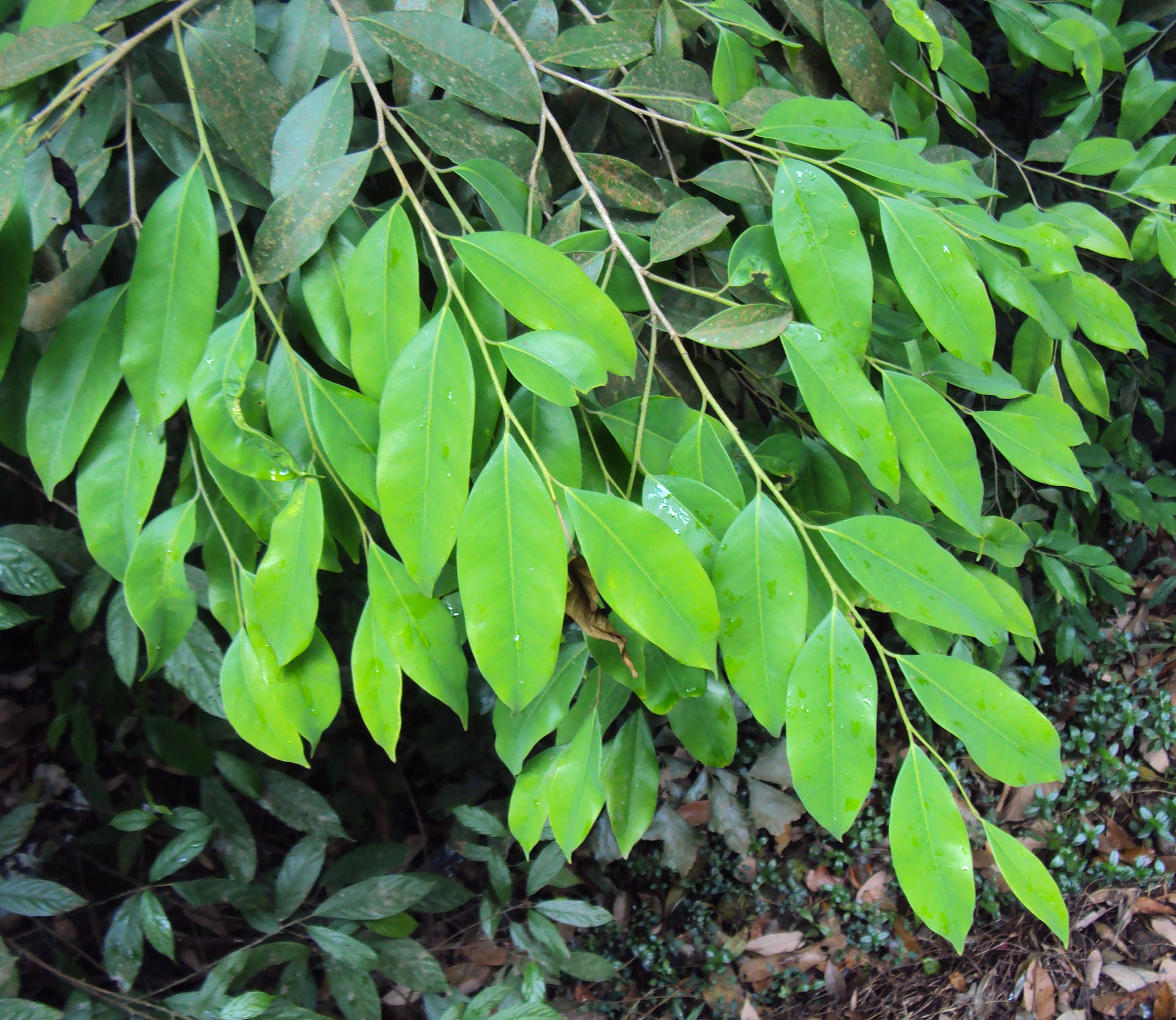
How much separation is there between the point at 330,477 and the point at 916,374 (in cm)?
58

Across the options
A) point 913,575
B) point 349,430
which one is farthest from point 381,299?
point 913,575

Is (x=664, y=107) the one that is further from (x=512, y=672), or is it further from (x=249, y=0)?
(x=512, y=672)

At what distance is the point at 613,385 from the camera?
2.37 ft

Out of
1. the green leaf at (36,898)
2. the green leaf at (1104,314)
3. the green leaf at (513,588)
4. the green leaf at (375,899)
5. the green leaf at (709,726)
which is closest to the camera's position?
the green leaf at (513,588)

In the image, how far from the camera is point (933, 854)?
0.51 metres

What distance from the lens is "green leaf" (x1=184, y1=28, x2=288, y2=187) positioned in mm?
602

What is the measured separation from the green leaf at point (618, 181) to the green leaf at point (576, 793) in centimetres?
49

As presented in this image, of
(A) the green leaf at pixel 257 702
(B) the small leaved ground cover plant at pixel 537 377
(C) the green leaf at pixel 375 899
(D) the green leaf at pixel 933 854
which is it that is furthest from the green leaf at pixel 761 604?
(C) the green leaf at pixel 375 899

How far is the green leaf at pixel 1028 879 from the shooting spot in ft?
1.74

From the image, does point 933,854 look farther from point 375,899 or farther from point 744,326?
point 375,899

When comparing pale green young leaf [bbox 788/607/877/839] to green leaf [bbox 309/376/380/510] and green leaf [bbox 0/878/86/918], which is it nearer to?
green leaf [bbox 309/376/380/510]

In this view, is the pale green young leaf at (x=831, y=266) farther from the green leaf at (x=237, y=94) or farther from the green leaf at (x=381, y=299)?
the green leaf at (x=237, y=94)

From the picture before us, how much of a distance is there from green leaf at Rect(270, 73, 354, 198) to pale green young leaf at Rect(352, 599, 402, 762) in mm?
336

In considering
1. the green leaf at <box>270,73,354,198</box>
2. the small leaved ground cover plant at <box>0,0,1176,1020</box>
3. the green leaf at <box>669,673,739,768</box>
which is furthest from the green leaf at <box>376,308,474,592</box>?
the green leaf at <box>669,673,739,768</box>
